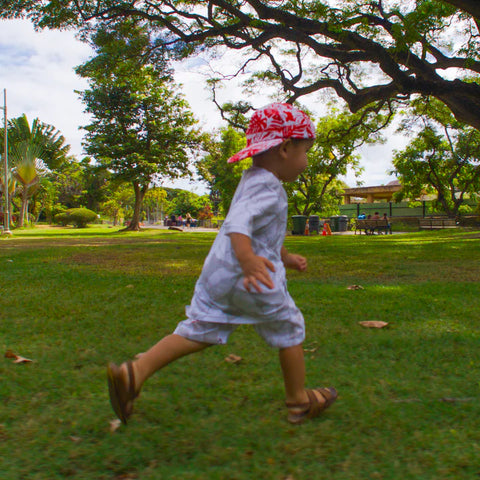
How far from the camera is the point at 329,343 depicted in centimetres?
297

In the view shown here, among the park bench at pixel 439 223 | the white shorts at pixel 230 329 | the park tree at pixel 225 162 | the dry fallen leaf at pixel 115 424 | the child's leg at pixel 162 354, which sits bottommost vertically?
the dry fallen leaf at pixel 115 424

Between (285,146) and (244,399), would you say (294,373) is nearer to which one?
(244,399)

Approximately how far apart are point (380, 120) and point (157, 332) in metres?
18.3

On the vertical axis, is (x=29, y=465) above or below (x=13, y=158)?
below

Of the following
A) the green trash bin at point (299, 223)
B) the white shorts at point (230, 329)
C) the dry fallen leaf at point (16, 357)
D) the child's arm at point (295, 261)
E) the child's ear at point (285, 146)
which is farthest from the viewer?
the green trash bin at point (299, 223)

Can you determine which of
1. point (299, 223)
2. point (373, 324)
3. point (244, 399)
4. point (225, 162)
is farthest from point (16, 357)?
point (225, 162)

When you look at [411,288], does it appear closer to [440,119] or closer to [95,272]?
[95,272]

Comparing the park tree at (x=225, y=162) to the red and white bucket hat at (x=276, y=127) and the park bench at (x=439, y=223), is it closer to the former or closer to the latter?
the park bench at (x=439, y=223)

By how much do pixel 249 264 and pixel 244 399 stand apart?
2.40 ft

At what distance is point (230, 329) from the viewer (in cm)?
195

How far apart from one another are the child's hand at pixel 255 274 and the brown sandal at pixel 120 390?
1.98 feet

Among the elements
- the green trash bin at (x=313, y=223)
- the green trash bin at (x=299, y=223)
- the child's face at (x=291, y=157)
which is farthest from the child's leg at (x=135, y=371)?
the green trash bin at (x=313, y=223)

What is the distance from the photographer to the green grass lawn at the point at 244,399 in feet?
5.17

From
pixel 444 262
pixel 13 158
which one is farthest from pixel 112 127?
pixel 444 262
